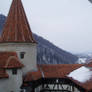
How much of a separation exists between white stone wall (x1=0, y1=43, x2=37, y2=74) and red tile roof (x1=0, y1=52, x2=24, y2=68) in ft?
3.80

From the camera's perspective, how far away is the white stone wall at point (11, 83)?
20.5m

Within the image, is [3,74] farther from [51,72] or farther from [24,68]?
[51,72]

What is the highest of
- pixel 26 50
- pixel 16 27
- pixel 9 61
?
pixel 16 27

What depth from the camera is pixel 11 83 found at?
21281 mm

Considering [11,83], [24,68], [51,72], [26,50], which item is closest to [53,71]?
[51,72]

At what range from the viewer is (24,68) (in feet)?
79.9

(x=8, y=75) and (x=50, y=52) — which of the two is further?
(x=50, y=52)

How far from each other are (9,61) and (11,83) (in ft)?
6.78

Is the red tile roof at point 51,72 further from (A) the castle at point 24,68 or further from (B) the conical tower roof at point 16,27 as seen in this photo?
(B) the conical tower roof at point 16,27

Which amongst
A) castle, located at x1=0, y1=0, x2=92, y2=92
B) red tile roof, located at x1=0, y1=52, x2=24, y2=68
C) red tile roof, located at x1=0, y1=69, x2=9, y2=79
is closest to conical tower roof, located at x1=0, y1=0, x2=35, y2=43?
castle, located at x1=0, y1=0, x2=92, y2=92

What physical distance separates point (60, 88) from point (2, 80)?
318 inches

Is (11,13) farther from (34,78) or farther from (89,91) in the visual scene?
(89,91)

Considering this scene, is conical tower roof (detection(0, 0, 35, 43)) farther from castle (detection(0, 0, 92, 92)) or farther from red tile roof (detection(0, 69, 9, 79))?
red tile roof (detection(0, 69, 9, 79))

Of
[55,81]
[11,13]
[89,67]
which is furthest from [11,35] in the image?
[89,67]
